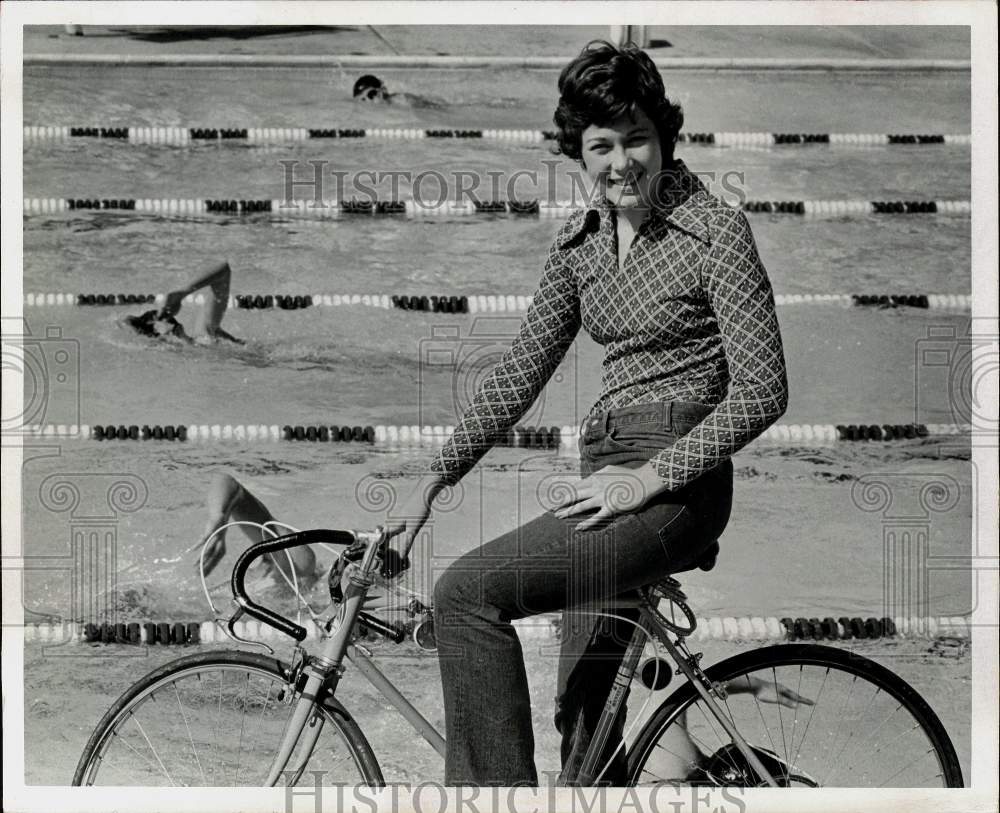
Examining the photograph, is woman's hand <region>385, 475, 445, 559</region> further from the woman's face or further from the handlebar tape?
the woman's face

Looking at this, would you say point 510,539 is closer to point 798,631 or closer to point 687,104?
point 798,631

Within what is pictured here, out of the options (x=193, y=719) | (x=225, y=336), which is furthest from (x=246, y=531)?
(x=225, y=336)

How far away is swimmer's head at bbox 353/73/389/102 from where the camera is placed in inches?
293

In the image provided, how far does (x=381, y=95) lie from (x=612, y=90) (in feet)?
15.4

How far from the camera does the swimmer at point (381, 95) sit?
7449 mm

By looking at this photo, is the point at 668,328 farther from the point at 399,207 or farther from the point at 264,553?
the point at 399,207

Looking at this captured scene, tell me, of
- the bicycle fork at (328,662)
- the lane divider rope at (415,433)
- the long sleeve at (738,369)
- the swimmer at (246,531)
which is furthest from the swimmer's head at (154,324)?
the long sleeve at (738,369)

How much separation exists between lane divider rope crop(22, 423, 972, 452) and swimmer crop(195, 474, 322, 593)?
31cm

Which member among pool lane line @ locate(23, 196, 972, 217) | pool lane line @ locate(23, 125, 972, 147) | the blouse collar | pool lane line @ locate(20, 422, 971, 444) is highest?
pool lane line @ locate(23, 125, 972, 147)

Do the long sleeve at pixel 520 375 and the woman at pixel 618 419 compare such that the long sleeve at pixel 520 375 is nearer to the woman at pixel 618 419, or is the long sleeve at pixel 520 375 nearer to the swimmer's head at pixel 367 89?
the woman at pixel 618 419

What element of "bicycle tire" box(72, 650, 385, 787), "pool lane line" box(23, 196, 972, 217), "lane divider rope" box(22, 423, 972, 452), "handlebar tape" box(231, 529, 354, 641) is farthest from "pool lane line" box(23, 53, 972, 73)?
"handlebar tape" box(231, 529, 354, 641)

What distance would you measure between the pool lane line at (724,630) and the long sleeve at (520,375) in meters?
1.27

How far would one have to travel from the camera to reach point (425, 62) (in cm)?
753

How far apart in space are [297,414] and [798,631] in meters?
2.07
